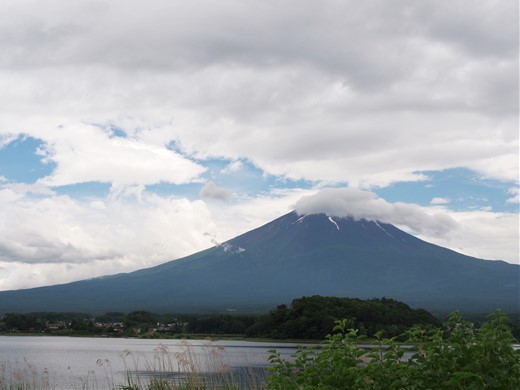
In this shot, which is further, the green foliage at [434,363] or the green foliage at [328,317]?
the green foliage at [328,317]

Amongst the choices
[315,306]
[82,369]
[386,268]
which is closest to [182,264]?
[386,268]

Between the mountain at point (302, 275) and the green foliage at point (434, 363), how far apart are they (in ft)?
380

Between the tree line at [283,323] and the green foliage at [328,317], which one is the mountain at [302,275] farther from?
the green foliage at [328,317]

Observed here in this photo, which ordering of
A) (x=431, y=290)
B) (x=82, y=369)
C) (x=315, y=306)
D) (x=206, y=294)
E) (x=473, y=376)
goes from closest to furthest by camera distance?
1. (x=473, y=376)
2. (x=82, y=369)
3. (x=315, y=306)
4. (x=206, y=294)
5. (x=431, y=290)

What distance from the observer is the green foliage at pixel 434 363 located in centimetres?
501

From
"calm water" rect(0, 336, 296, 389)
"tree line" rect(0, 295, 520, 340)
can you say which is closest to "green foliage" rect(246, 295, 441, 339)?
"tree line" rect(0, 295, 520, 340)

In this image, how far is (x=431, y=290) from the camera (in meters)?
151

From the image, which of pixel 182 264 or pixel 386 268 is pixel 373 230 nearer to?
pixel 386 268

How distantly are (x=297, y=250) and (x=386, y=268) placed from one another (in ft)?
68.7

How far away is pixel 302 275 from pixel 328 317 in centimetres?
11361

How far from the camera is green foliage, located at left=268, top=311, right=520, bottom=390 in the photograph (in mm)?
5008

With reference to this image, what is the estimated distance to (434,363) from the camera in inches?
205

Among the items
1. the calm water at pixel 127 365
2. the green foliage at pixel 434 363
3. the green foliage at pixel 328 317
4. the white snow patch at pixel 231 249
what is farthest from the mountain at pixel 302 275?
the green foliage at pixel 434 363

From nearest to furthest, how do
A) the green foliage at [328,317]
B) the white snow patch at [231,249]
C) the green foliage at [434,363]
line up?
the green foliage at [434,363], the green foliage at [328,317], the white snow patch at [231,249]
